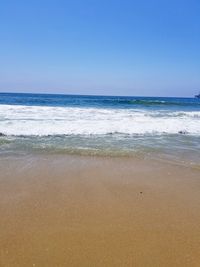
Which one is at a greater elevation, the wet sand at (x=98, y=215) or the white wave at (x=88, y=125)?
the white wave at (x=88, y=125)

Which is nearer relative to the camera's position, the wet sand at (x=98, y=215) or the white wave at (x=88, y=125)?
the wet sand at (x=98, y=215)

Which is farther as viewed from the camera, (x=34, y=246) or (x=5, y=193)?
(x=5, y=193)

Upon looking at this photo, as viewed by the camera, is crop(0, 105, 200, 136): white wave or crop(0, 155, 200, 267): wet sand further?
crop(0, 105, 200, 136): white wave

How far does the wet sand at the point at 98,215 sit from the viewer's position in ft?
7.69

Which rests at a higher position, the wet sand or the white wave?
the white wave

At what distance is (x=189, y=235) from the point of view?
269cm

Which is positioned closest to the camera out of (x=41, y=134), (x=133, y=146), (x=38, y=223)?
(x=38, y=223)

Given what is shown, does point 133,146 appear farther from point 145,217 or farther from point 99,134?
point 145,217

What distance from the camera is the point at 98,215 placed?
10.1 feet

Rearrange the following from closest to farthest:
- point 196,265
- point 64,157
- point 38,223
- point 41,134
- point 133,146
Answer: point 196,265, point 38,223, point 64,157, point 133,146, point 41,134

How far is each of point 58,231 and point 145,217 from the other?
0.95 meters

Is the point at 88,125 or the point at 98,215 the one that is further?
the point at 88,125

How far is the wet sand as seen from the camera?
2.34 meters

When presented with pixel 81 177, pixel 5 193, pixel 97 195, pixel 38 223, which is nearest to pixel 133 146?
pixel 81 177
